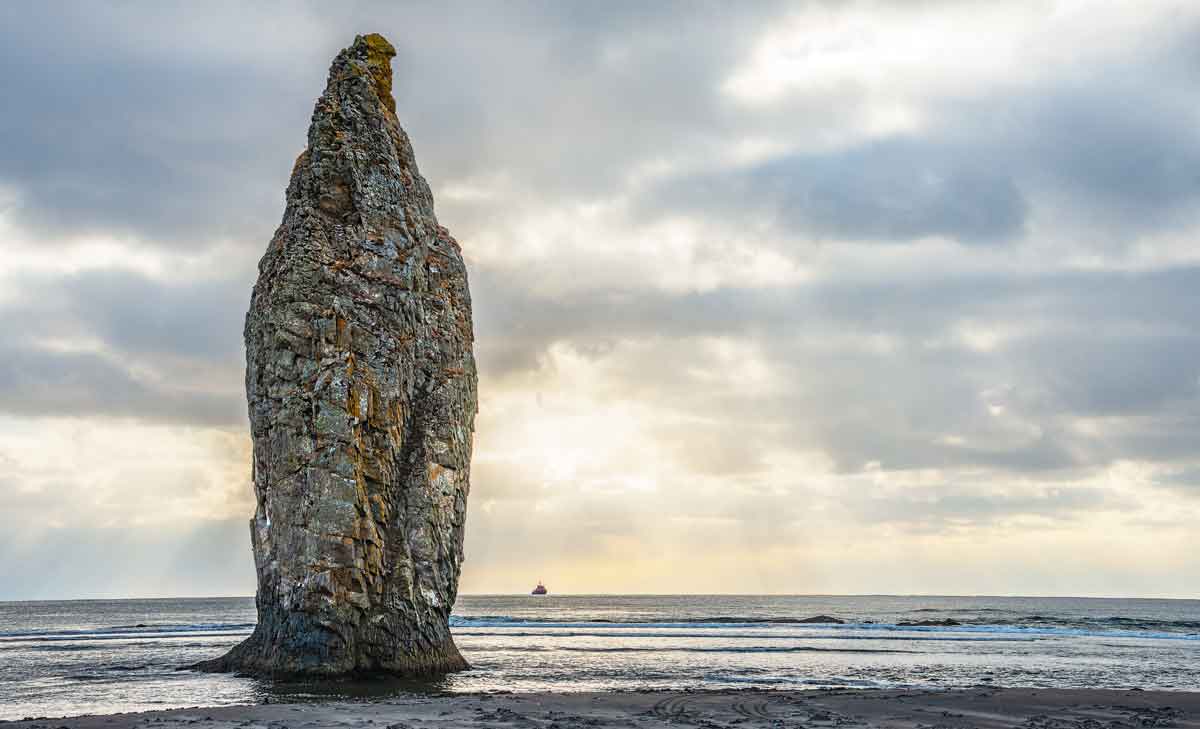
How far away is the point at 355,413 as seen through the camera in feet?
95.7

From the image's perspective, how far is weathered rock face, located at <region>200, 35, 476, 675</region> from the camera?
93.3 ft

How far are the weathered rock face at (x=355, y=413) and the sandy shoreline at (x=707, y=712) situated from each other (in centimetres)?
650

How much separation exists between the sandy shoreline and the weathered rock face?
6.50 meters

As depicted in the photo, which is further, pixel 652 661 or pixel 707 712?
pixel 652 661

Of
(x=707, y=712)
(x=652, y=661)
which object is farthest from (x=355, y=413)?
(x=652, y=661)

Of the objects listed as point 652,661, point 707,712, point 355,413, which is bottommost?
point 652,661

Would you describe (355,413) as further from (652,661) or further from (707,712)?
(652,661)

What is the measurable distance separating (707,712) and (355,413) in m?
14.7

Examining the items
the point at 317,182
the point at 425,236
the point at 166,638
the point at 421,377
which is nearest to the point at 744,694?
the point at 421,377

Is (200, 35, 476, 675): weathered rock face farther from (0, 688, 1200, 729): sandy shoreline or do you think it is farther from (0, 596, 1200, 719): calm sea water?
(0, 688, 1200, 729): sandy shoreline

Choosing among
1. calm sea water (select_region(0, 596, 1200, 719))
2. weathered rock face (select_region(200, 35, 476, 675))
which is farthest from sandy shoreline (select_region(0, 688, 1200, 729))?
weathered rock face (select_region(200, 35, 476, 675))

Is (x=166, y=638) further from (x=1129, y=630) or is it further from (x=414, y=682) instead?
(x=1129, y=630)

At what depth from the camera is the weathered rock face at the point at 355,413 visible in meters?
28.4

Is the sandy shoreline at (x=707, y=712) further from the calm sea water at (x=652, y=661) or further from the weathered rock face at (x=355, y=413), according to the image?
the weathered rock face at (x=355, y=413)
